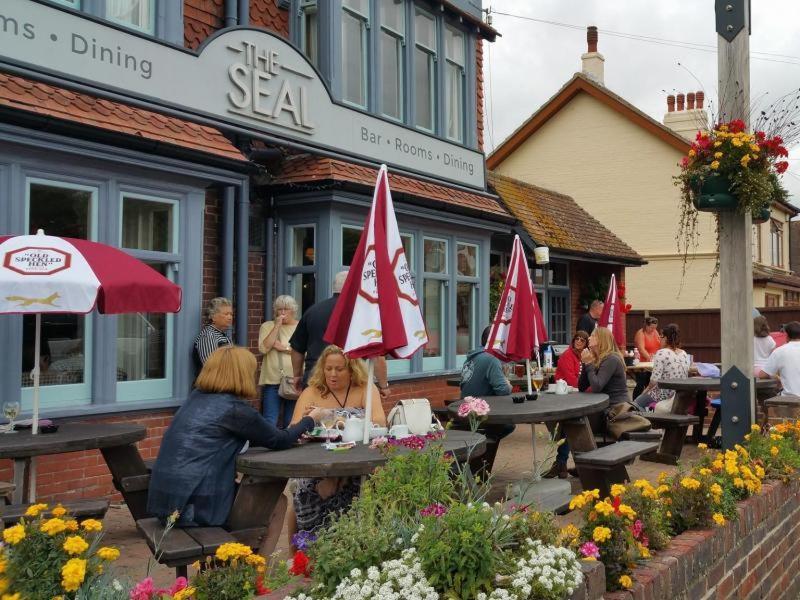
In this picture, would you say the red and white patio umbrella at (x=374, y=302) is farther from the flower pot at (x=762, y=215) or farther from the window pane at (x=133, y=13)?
the window pane at (x=133, y=13)

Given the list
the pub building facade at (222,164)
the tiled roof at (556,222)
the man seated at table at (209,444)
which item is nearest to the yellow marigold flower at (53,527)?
the man seated at table at (209,444)

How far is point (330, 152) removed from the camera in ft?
32.5

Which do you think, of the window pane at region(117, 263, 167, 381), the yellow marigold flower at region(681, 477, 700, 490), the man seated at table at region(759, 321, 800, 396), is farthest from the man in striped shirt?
the man seated at table at region(759, 321, 800, 396)

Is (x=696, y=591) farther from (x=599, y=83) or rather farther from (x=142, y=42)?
(x=599, y=83)

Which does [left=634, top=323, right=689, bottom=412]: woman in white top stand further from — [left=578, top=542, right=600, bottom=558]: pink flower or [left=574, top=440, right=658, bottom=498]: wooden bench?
[left=578, top=542, right=600, bottom=558]: pink flower

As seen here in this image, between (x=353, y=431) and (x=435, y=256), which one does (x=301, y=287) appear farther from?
(x=353, y=431)

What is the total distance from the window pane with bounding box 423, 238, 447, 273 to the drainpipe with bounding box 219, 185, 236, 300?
11.5 ft

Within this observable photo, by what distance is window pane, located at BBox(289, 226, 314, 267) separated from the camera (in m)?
9.95

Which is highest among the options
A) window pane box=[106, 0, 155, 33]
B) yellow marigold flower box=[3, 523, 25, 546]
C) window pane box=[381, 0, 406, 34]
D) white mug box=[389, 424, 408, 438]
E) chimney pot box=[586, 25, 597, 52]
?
chimney pot box=[586, 25, 597, 52]

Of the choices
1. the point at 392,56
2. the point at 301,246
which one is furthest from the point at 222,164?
the point at 392,56

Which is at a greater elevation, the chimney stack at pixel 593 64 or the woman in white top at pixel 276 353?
the chimney stack at pixel 593 64

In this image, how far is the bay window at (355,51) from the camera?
416 inches

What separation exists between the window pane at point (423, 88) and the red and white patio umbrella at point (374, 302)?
7.49m

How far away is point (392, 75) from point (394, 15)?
2.55ft
